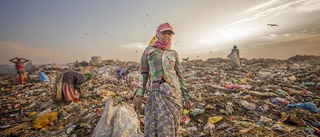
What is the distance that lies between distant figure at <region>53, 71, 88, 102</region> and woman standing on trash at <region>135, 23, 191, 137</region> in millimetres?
3697

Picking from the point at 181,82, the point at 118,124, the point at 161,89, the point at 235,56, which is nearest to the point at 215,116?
the point at 181,82

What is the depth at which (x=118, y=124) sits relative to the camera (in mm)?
2117

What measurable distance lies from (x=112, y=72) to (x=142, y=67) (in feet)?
28.8

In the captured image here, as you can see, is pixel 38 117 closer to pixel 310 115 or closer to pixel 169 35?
pixel 169 35

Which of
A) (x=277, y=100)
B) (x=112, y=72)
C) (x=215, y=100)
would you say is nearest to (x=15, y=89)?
(x=112, y=72)

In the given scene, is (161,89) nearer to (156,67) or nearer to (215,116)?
(156,67)

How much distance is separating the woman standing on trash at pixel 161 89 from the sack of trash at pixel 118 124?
85 centimetres

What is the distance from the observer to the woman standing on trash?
1.29 meters

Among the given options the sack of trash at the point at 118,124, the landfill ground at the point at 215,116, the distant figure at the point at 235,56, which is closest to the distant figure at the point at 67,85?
the landfill ground at the point at 215,116

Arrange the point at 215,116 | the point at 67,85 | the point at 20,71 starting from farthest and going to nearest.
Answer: the point at 20,71
the point at 67,85
the point at 215,116

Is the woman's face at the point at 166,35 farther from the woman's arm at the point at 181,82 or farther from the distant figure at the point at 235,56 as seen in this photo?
the distant figure at the point at 235,56

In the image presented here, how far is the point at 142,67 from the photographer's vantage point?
4.84ft

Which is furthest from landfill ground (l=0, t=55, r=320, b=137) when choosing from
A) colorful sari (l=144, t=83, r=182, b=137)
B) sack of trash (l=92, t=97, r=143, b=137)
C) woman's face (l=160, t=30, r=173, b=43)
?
woman's face (l=160, t=30, r=173, b=43)

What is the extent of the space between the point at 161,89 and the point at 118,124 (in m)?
1.23
